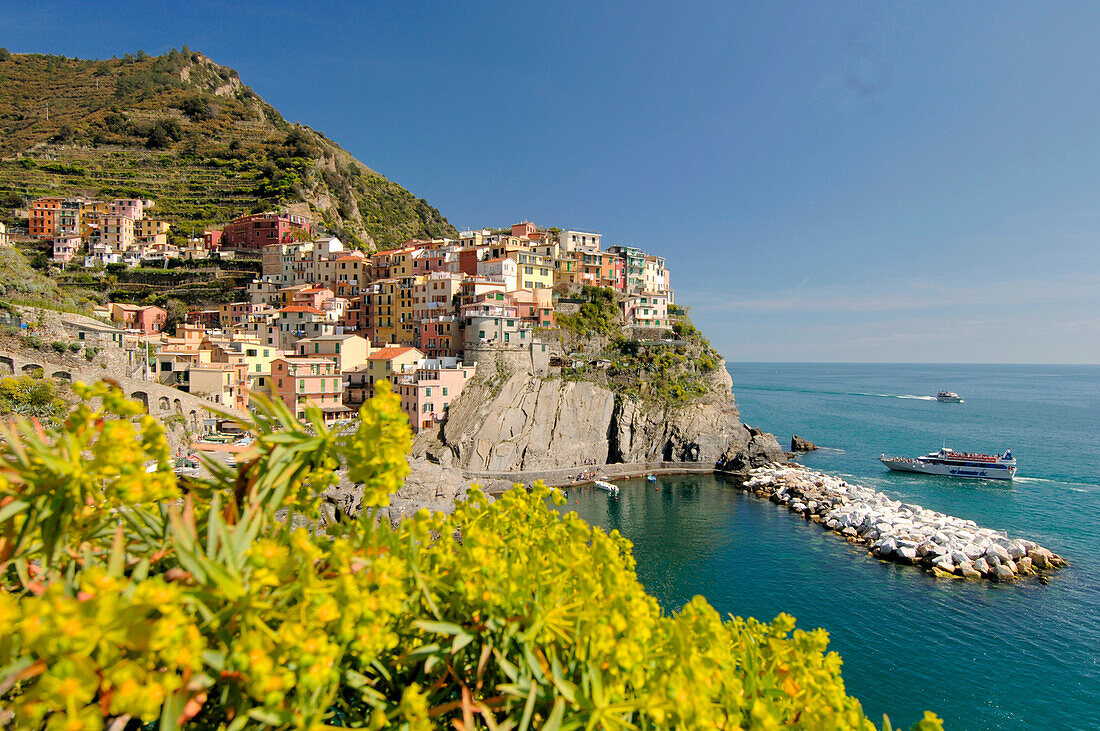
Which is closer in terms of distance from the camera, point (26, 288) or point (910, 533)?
point (910, 533)

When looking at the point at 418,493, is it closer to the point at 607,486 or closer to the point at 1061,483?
the point at 607,486

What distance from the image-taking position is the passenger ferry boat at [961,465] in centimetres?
3994

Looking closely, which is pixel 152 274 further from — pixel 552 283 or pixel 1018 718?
pixel 1018 718

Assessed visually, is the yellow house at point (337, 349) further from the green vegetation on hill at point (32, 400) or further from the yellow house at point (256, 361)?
the green vegetation on hill at point (32, 400)

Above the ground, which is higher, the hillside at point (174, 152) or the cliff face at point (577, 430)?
the hillside at point (174, 152)

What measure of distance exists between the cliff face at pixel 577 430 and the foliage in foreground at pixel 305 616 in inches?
1266

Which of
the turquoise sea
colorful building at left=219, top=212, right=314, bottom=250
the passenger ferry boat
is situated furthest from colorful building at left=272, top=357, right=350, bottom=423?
the passenger ferry boat

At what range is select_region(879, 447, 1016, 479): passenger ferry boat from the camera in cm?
3994

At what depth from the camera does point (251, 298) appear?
49.8 metres

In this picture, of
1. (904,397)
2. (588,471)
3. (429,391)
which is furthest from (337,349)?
(904,397)

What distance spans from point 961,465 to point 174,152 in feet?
329

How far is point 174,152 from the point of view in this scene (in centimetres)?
7250

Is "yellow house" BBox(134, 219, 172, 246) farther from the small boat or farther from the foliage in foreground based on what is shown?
the foliage in foreground

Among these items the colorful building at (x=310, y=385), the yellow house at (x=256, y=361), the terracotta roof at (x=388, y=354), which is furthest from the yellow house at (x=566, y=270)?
the yellow house at (x=256, y=361)
